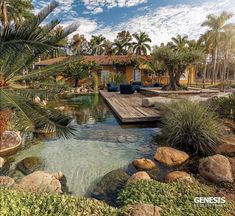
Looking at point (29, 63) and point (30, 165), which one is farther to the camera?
point (30, 165)

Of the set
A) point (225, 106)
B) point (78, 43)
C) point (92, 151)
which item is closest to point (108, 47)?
point (78, 43)

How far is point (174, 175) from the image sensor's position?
4430mm

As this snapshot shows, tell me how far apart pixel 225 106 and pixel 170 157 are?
→ 4007mm

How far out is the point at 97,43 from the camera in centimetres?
4038

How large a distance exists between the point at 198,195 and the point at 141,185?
3.17ft

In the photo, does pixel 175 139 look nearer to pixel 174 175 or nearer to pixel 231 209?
pixel 174 175

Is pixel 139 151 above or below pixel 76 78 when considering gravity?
below

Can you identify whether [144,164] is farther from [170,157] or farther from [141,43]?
[141,43]

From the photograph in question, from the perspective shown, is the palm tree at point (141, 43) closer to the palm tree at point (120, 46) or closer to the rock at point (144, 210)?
the palm tree at point (120, 46)

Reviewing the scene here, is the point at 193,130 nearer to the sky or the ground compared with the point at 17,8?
nearer to the ground

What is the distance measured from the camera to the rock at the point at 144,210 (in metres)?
2.88

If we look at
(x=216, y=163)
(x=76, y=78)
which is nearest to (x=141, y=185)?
(x=216, y=163)

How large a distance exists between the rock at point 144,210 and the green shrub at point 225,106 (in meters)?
5.68

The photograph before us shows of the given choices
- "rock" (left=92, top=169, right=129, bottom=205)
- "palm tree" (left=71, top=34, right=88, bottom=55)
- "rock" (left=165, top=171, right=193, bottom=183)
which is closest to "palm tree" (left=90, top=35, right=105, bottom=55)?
"palm tree" (left=71, top=34, right=88, bottom=55)
